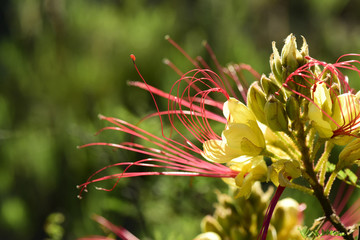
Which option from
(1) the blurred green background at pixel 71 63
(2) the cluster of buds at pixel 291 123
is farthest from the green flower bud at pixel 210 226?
(1) the blurred green background at pixel 71 63

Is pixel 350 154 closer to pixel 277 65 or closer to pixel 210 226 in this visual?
pixel 277 65

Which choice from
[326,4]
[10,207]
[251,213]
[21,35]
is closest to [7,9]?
[21,35]

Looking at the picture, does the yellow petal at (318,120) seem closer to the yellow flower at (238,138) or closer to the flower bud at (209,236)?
the yellow flower at (238,138)

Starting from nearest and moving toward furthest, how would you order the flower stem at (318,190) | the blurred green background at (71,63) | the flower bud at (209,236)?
the flower stem at (318,190) → the flower bud at (209,236) → the blurred green background at (71,63)

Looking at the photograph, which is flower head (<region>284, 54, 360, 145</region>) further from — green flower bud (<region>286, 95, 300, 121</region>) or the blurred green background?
the blurred green background

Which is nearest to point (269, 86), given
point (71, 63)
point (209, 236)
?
point (209, 236)

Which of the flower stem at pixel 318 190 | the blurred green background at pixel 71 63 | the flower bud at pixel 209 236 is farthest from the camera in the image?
the blurred green background at pixel 71 63

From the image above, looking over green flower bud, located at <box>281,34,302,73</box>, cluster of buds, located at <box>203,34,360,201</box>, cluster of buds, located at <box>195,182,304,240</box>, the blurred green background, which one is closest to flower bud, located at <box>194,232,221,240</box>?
cluster of buds, located at <box>195,182,304,240</box>

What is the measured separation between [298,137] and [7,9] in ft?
9.22

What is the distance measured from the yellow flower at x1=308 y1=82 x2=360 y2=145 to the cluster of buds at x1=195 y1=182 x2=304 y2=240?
0.60 feet

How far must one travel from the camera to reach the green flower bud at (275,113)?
477 mm

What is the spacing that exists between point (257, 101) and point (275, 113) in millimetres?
31

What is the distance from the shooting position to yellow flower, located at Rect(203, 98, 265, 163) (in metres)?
0.50

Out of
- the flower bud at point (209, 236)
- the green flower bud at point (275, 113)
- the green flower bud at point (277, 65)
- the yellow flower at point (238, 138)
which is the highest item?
the green flower bud at point (277, 65)
